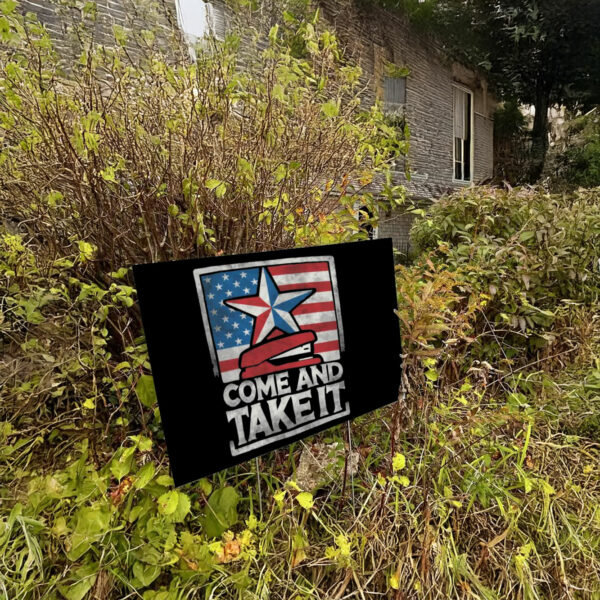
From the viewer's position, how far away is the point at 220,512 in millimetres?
1540

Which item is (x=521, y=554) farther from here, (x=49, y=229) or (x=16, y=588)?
(x=49, y=229)

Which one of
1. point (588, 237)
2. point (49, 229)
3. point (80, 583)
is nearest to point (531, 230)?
point (588, 237)

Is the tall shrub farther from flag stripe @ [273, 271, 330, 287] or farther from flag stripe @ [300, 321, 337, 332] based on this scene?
flag stripe @ [300, 321, 337, 332]

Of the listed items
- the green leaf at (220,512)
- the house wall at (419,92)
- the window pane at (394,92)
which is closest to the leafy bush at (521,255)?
the green leaf at (220,512)

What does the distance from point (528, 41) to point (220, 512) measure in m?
12.1

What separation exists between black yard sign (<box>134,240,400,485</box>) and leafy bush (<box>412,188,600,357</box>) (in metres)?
1.30

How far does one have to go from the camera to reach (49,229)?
1945 millimetres

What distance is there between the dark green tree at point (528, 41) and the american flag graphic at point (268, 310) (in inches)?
366

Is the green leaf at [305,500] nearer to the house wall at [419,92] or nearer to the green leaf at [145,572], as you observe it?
the green leaf at [145,572]

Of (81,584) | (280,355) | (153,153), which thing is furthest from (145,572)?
(153,153)

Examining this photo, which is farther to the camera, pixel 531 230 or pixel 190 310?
pixel 531 230

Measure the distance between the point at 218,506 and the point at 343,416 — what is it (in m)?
0.60

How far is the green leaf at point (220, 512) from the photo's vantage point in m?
1.52

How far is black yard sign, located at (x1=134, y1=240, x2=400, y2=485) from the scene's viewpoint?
51.9 inches
